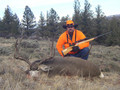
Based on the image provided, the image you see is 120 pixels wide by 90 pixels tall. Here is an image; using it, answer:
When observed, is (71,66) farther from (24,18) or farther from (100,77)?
(24,18)

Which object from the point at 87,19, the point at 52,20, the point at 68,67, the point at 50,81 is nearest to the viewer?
the point at 50,81

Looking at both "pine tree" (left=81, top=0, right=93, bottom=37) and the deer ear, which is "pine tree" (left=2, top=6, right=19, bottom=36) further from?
the deer ear

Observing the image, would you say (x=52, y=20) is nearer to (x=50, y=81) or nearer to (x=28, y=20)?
(x=28, y=20)

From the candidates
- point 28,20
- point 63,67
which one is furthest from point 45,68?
point 28,20

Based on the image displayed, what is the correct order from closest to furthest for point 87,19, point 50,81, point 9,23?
point 50,81
point 87,19
point 9,23

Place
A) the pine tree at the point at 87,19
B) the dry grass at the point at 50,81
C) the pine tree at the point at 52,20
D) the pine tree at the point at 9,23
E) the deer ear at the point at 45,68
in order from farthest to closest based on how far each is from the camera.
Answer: the pine tree at the point at 52,20
the pine tree at the point at 9,23
the pine tree at the point at 87,19
the deer ear at the point at 45,68
the dry grass at the point at 50,81

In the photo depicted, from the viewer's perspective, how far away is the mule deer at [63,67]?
3.87 meters

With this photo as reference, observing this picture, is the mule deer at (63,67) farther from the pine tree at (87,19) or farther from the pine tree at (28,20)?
the pine tree at (28,20)

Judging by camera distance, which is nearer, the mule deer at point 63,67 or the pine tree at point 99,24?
the mule deer at point 63,67

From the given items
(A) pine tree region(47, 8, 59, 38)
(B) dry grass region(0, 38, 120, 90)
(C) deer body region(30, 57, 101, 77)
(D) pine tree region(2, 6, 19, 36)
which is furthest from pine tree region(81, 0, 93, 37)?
(C) deer body region(30, 57, 101, 77)

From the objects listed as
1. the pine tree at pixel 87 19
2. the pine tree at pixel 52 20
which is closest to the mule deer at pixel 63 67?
the pine tree at pixel 87 19

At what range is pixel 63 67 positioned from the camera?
13.6ft

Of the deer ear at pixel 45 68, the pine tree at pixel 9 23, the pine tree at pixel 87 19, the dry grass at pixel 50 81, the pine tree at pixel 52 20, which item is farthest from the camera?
the pine tree at pixel 52 20

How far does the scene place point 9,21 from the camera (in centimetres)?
2897
